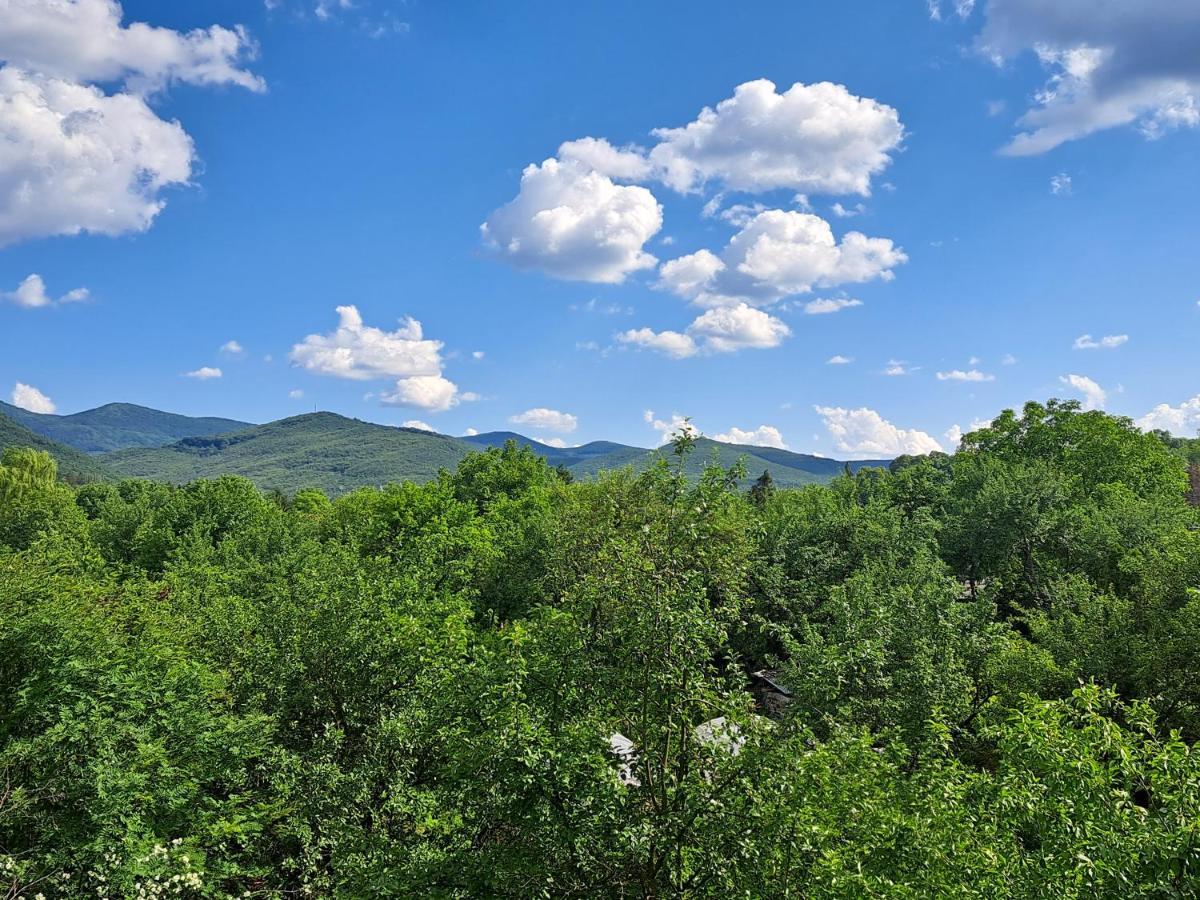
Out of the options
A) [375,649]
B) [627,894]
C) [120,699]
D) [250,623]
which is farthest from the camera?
[250,623]

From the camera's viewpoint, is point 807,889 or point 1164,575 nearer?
point 807,889

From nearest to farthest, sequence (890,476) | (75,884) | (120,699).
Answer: (75,884), (120,699), (890,476)

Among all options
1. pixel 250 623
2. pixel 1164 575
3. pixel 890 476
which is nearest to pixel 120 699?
pixel 250 623

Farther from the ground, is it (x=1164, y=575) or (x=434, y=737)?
(x=1164, y=575)

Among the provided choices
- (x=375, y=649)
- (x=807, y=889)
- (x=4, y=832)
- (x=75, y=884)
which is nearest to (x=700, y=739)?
(x=807, y=889)

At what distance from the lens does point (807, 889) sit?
261 inches

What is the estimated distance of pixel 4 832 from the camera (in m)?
11.8

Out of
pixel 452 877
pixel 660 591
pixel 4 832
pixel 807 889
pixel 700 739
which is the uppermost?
pixel 660 591

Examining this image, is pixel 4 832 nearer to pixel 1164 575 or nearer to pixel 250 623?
pixel 250 623

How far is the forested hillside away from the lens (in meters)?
6.92

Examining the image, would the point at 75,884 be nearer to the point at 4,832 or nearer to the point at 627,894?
the point at 4,832

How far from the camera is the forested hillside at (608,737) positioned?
6922 mm

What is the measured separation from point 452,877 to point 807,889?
4.17 meters

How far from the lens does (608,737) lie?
304 inches
